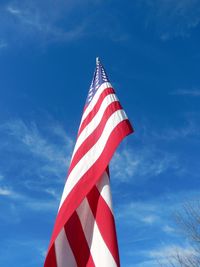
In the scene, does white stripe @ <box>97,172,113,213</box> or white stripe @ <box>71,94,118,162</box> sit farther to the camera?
white stripe @ <box>71,94,118,162</box>

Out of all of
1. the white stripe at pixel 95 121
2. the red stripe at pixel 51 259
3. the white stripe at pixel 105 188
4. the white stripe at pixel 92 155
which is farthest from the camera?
the white stripe at pixel 95 121

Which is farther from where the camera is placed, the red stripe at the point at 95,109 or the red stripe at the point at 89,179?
the red stripe at the point at 95,109

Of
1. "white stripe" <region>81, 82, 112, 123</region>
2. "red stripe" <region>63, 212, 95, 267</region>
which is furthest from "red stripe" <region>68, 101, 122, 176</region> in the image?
"red stripe" <region>63, 212, 95, 267</region>

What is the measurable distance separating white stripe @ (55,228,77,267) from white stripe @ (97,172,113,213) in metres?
0.70

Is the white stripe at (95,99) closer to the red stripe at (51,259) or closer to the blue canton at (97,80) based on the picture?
the blue canton at (97,80)

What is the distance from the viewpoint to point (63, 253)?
495cm

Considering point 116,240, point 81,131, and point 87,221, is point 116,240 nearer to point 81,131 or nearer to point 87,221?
point 87,221

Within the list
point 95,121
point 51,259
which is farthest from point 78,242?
point 95,121

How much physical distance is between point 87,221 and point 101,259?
571 millimetres

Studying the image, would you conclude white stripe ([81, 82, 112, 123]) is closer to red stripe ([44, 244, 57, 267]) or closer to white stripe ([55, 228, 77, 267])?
white stripe ([55, 228, 77, 267])

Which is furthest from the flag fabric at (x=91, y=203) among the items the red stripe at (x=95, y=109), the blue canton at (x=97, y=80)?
the blue canton at (x=97, y=80)

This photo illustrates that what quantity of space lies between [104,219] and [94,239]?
26 centimetres

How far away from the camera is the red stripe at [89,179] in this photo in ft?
15.9

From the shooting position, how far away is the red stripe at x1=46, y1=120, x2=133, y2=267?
4855 mm
